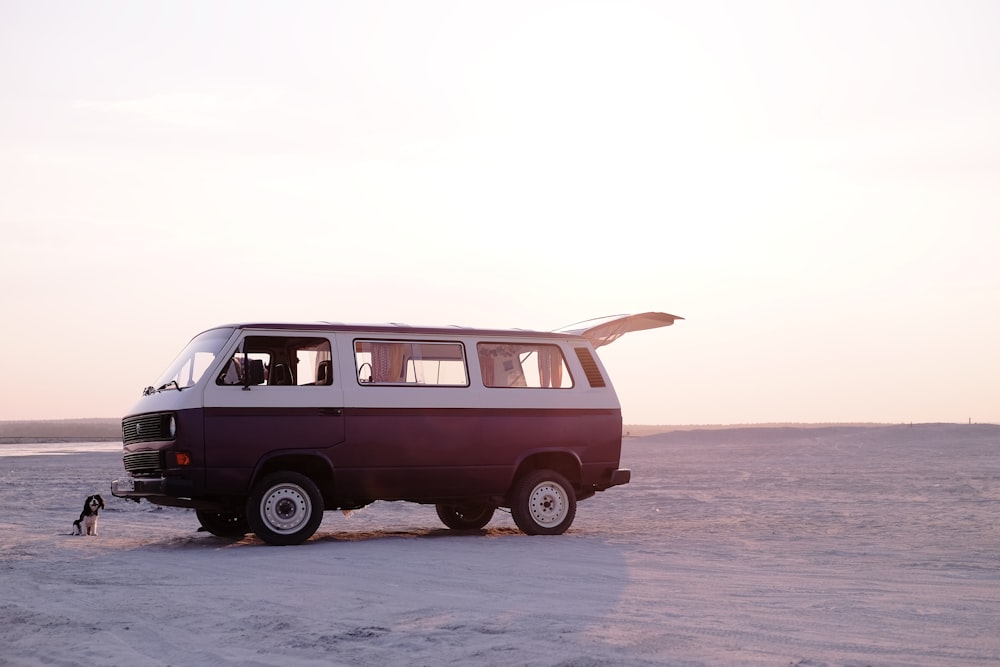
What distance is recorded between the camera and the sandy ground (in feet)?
26.0

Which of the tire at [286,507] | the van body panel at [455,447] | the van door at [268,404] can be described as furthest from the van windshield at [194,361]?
the van body panel at [455,447]

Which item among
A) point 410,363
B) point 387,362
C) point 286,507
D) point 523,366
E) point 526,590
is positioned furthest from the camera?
point 523,366

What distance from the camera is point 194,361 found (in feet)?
48.9

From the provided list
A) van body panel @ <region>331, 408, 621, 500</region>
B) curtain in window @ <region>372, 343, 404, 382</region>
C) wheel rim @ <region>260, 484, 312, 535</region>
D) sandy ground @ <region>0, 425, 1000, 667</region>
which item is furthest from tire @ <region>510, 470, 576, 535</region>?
wheel rim @ <region>260, 484, 312, 535</region>

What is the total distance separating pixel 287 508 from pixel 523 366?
3774 mm

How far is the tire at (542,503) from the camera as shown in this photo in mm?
16297

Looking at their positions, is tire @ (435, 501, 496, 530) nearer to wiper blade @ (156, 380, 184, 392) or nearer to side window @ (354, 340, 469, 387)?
side window @ (354, 340, 469, 387)

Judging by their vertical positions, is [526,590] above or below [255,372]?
below

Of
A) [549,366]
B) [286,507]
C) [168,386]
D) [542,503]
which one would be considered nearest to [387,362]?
[286,507]

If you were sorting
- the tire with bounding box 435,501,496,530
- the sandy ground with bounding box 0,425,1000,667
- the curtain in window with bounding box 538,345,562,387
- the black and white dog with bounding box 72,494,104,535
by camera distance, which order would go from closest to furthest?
the sandy ground with bounding box 0,425,1000,667
the black and white dog with bounding box 72,494,104,535
the curtain in window with bounding box 538,345,562,387
the tire with bounding box 435,501,496,530

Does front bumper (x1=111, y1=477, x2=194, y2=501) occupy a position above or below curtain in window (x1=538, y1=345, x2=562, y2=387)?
below

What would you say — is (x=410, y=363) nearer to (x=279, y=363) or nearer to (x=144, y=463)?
(x=279, y=363)

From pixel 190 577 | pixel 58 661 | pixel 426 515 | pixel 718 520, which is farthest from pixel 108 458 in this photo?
pixel 58 661

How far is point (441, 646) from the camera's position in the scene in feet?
26.3
